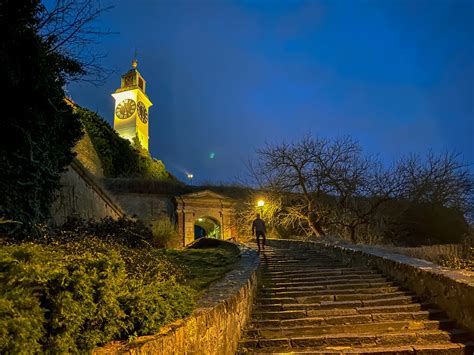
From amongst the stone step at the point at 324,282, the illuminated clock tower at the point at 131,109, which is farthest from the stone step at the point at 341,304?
the illuminated clock tower at the point at 131,109

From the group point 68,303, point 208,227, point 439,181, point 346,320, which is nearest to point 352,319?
point 346,320

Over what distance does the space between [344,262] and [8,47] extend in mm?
10472

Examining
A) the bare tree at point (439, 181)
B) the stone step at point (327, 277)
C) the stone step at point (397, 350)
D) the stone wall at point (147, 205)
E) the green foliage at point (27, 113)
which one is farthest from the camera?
Result: the stone wall at point (147, 205)

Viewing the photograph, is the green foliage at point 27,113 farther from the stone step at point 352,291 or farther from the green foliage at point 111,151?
the green foliage at point 111,151

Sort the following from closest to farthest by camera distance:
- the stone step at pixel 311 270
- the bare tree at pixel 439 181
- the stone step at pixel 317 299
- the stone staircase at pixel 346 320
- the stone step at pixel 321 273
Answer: the stone staircase at pixel 346 320 < the stone step at pixel 317 299 < the stone step at pixel 321 273 < the stone step at pixel 311 270 < the bare tree at pixel 439 181

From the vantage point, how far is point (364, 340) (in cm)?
556

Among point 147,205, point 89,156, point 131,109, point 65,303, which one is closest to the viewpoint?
point 65,303

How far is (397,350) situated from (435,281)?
2052 millimetres

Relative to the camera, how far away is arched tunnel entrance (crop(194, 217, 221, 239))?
2383 centimetres

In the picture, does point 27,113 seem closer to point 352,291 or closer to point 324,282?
point 324,282

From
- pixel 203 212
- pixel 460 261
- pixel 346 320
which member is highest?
pixel 203 212

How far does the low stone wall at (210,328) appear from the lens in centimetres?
264

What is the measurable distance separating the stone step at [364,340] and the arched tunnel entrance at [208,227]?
1756 cm

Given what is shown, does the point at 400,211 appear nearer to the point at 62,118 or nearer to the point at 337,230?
the point at 337,230
